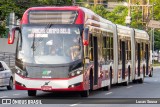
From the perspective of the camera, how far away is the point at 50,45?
957 inches

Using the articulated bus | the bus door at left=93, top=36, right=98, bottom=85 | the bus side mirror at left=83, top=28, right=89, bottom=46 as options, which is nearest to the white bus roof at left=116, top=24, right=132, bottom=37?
the bus door at left=93, top=36, right=98, bottom=85

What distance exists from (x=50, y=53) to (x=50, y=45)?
0.92ft

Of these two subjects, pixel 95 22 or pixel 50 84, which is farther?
pixel 95 22

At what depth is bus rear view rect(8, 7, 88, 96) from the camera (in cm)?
2416

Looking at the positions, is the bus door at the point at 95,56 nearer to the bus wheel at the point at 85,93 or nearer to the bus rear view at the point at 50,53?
the bus wheel at the point at 85,93

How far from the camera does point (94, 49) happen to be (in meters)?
27.1

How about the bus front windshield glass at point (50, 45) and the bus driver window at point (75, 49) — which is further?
the bus driver window at point (75, 49)

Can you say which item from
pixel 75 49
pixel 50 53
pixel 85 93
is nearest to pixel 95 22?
pixel 85 93

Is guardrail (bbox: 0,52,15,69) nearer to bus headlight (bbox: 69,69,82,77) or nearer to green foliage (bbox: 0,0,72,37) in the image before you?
green foliage (bbox: 0,0,72,37)

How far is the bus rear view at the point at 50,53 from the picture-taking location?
24156 mm

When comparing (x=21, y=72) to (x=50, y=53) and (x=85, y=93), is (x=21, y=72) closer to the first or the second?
(x=50, y=53)

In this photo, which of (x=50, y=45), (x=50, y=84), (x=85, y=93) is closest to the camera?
(x=50, y=84)

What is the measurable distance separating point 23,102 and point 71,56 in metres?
2.64

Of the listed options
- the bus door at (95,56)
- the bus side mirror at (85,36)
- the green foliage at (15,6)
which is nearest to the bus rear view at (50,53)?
the bus side mirror at (85,36)
